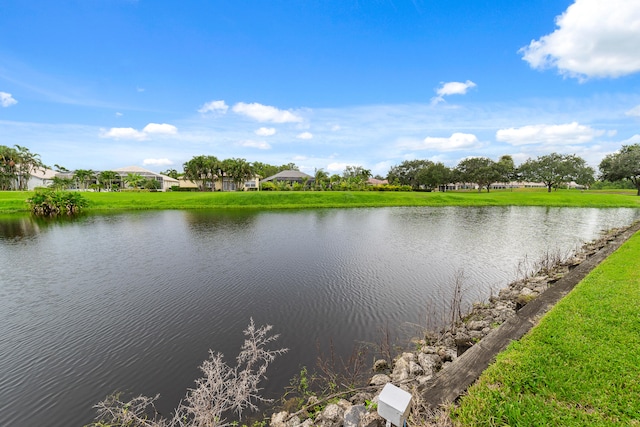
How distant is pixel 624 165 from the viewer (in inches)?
2886

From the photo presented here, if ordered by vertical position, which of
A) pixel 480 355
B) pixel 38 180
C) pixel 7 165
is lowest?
pixel 480 355

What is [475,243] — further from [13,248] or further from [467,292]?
[13,248]

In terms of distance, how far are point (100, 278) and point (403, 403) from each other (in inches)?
654

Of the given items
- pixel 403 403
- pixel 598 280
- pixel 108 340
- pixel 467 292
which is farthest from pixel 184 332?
pixel 598 280

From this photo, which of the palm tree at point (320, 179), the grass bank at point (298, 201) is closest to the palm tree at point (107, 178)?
the grass bank at point (298, 201)

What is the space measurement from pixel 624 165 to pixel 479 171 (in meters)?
34.2

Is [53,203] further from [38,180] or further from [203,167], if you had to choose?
[38,180]

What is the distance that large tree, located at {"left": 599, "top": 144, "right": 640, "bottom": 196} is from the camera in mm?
72125

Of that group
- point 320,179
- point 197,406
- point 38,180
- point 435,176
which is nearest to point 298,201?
point 320,179

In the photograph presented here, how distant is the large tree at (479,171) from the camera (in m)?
95.4

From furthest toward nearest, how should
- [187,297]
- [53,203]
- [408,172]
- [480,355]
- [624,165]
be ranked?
1. [408,172]
2. [624,165]
3. [53,203]
4. [187,297]
5. [480,355]

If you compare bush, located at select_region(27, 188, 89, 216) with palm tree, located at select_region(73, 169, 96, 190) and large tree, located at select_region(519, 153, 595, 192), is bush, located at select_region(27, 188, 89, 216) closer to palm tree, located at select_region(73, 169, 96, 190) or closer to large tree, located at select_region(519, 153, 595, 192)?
palm tree, located at select_region(73, 169, 96, 190)

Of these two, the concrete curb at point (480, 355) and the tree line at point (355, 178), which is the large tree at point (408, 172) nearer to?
the tree line at point (355, 178)

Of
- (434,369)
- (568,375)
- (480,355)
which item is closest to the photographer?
(568,375)
